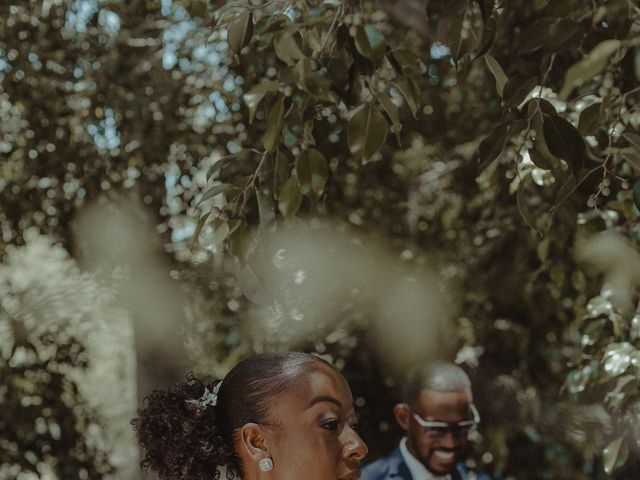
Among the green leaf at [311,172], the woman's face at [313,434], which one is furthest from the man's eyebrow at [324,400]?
the green leaf at [311,172]

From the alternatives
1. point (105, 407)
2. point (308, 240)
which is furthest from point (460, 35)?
point (105, 407)

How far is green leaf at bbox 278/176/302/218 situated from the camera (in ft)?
7.13

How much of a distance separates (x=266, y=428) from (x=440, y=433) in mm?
2075

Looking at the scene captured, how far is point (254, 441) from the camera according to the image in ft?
6.43

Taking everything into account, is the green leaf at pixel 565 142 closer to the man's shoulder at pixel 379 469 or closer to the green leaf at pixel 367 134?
the green leaf at pixel 367 134

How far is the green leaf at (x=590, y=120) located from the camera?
1.89 metres

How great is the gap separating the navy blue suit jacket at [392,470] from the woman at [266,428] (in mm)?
1938

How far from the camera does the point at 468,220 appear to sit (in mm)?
4527

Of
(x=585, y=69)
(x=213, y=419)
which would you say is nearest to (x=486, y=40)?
(x=585, y=69)

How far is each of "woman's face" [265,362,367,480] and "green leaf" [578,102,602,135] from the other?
0.73 metres

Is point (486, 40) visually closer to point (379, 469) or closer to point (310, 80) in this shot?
point (310, 80)

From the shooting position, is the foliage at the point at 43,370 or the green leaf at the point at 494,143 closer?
the green leaf at the point at 494,143

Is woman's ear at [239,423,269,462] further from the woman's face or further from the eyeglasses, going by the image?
the eyeglasses

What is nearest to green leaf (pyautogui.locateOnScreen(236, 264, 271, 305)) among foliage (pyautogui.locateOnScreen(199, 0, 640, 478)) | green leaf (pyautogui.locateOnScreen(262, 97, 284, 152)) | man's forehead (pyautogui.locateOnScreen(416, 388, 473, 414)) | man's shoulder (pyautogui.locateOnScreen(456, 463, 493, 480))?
foliage (pyautogui.locateOnScreen(199, 0, 640, 478))
